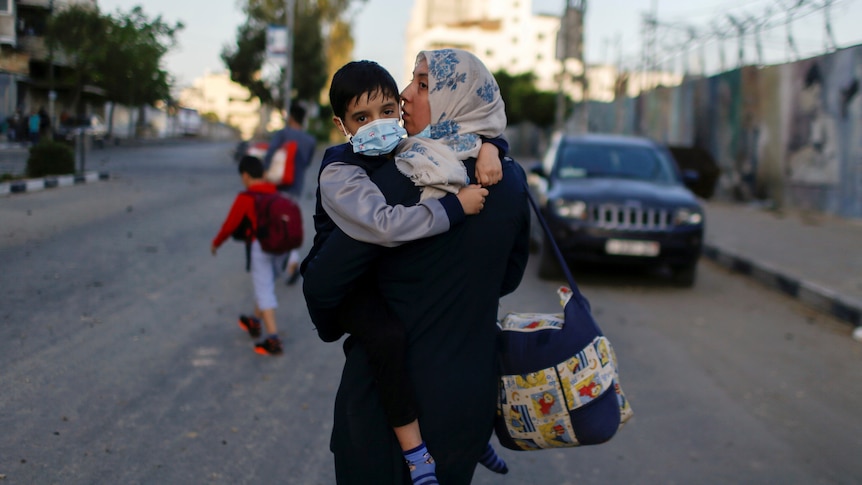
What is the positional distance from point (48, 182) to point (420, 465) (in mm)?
15988

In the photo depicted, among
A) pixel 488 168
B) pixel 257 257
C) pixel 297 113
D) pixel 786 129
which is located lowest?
pixel 257 257

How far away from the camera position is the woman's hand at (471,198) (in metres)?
2.06

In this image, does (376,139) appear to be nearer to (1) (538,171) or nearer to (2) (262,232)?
(2) (262,232)

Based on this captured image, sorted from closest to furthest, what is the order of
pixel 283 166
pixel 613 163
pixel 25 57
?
pixel 283 166 → pixel 613 163 → pixel 25 57

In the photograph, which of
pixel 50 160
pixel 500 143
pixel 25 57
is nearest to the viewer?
pixel 500 143

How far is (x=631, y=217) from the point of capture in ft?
30.3

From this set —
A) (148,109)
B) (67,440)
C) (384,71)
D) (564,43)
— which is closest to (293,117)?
(67,440)

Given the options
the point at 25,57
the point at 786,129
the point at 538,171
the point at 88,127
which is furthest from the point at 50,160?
the point at 88,127

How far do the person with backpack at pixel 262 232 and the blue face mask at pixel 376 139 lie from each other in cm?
404

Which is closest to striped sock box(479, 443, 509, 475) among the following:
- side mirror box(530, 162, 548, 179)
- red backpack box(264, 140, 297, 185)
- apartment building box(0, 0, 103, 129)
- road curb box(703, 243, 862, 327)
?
red backpack box(264, 140, 297, 185)

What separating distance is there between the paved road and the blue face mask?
217 centimetres

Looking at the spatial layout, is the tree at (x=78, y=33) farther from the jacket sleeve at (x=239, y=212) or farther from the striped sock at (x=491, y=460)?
the striped sock at (x=491, y=460)

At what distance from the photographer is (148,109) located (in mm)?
71562

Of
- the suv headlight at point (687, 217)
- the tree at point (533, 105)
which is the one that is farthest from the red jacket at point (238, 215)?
the tree at point (533, 105)
